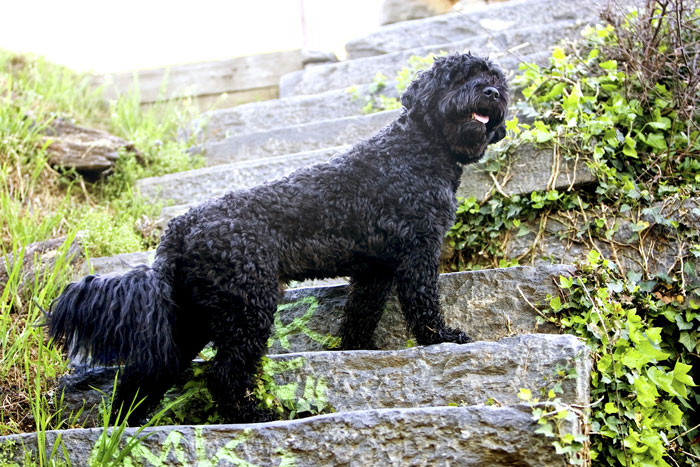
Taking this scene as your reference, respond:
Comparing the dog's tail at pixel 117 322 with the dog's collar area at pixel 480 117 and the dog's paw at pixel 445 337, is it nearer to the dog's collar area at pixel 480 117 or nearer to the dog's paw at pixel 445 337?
the dog's paw at pixel 445 337

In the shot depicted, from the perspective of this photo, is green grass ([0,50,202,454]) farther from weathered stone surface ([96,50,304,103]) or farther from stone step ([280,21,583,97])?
stone step ([280,21,583,97])

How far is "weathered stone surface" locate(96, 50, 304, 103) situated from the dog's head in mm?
4105

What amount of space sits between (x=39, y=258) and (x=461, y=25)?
4.99 metres

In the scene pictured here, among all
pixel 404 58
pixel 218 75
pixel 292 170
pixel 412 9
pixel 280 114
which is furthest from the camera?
pixel 412 9

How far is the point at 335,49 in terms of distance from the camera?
24.4 feet

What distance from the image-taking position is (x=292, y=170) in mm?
4852

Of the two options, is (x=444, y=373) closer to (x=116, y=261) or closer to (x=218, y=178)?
(x=116, y=261)

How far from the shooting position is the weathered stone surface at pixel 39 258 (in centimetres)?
365

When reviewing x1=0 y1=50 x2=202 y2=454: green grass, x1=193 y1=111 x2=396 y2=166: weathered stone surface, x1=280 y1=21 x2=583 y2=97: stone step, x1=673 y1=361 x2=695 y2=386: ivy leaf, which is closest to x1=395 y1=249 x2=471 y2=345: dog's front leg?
x1=673 y1=361 x2=695 y2=386: ivy leaf

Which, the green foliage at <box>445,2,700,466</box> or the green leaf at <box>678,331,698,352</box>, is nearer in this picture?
the green foliage at <box>445,2,700,466</box>

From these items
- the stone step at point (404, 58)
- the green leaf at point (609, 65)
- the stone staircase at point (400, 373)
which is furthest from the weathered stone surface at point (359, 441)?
the stone step at point (404, 58)

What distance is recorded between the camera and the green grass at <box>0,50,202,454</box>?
3.20 metres

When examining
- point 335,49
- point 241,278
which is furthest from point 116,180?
point 335,49

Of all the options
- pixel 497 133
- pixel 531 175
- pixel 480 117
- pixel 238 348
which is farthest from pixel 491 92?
pixel 238 348
